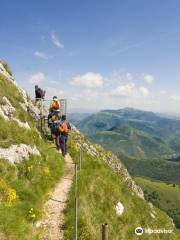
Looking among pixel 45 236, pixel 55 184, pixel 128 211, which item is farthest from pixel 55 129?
pixel 45 236

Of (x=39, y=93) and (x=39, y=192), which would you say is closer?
(x=39, y=192)

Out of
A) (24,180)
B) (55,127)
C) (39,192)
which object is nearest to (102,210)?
(39,192)

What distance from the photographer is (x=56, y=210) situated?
1720 cm

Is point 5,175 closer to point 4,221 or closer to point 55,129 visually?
point 4,221

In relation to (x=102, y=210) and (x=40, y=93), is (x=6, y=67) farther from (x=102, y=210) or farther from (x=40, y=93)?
(x=102, y=210)

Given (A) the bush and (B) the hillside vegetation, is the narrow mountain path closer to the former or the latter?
(B) the hillside vegetation

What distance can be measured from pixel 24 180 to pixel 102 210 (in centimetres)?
599

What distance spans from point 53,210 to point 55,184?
4042 millimetres

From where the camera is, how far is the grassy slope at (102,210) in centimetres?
1578

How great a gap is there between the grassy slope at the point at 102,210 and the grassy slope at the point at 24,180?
200cm

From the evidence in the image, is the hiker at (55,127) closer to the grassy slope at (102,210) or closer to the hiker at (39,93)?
the grassy slope at (102,210)

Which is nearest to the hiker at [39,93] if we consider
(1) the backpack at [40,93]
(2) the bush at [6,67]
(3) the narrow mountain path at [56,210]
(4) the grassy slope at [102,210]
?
(1) the backpack at [40,93]

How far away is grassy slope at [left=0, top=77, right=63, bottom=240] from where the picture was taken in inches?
522

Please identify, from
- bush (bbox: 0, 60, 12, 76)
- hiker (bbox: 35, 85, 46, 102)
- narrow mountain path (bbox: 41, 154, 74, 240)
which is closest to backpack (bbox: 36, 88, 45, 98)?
hiker (bbox: 35, 85, 46, 102)
